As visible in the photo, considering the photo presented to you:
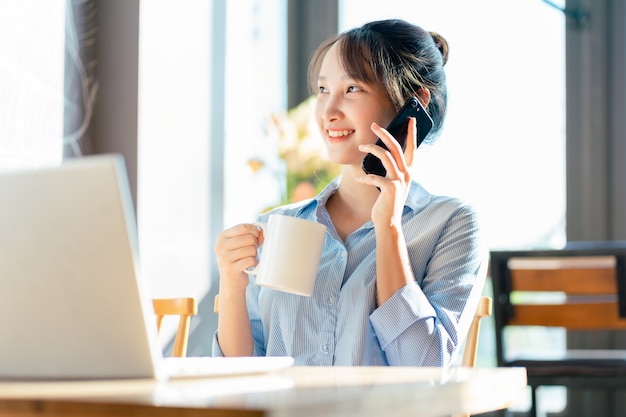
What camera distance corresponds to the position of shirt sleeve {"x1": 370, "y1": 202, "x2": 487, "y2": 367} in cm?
126

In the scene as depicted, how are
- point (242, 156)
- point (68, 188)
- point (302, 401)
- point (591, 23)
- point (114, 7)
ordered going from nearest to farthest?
point (302, 401)
point (68, 188)
point (114, 7)
point (242, 156)
point (591, 23)

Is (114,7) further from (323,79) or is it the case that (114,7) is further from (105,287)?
(105,287)

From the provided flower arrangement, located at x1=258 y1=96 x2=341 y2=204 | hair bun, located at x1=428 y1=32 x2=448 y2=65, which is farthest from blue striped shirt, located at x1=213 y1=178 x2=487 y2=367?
flower arrangement, located at x1=258 y1=96 x2=341 y2=204

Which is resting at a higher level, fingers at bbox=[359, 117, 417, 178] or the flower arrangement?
the flower arrangement

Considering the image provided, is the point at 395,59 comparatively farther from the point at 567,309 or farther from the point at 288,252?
the point at 567,309

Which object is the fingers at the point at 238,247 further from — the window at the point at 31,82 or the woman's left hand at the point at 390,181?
the window at the point at 31,82

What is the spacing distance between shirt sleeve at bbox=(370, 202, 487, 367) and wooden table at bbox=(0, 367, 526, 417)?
16.1 inches

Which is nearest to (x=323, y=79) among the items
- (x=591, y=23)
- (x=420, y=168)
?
(x=420, y=168)

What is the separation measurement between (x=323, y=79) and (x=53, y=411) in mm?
1035

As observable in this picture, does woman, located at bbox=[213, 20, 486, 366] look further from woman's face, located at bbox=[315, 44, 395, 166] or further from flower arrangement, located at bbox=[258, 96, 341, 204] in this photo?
flower arrangement, located at bbox=[258, 96, 341, 204]

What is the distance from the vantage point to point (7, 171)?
2.31 ft

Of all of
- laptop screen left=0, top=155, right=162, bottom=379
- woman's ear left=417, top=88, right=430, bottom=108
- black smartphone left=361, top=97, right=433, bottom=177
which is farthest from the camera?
woman's ear left=417, top=88, right=430, bottom=108

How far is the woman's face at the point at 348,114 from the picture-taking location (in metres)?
1.50

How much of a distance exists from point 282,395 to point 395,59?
3.29 ft
